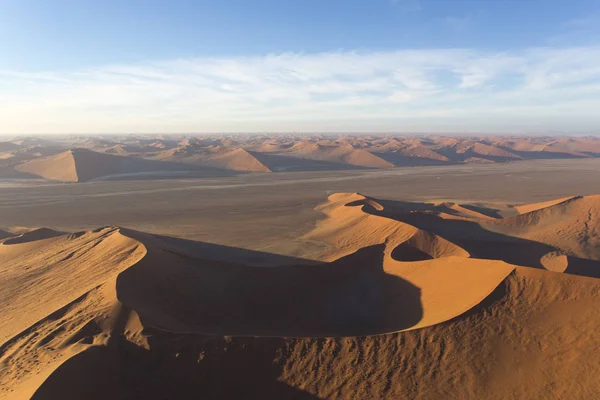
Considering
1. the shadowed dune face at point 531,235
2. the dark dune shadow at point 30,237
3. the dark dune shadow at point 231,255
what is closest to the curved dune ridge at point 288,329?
the dark dune shadow at point 231,255

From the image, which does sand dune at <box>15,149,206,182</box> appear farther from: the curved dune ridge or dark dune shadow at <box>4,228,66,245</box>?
the curved dune ridge

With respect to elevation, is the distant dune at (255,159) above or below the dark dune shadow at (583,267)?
above

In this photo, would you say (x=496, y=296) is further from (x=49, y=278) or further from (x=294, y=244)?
(x=49, y=278)

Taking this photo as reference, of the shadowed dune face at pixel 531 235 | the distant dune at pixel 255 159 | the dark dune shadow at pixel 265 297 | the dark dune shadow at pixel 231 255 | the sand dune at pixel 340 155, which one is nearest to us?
the dark dune shadow at pixel 265 297

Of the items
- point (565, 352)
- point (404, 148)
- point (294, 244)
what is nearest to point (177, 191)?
point (294, 244)

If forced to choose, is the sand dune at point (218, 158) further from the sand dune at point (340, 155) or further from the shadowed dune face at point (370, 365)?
the shadowed dune face at point (370, 365)

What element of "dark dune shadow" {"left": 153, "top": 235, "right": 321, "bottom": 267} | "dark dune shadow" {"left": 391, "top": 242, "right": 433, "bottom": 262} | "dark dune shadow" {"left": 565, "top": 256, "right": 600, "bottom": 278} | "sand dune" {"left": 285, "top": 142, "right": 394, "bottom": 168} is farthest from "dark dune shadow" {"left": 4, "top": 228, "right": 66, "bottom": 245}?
"sand dune" {"left": 285, "top": 142, "right": 394, "bottom": 168}
